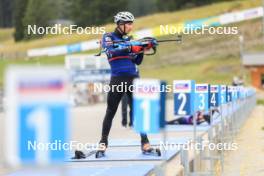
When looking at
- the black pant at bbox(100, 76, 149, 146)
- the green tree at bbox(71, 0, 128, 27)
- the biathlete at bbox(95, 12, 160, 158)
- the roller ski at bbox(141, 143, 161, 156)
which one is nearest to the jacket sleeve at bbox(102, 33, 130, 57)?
the biathlete at bbox(95, 12, 160, 158)

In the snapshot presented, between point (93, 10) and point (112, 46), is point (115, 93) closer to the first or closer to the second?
point (112, 46)

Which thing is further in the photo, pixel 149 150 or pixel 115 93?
pixel 149 150

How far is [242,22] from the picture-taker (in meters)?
78.5

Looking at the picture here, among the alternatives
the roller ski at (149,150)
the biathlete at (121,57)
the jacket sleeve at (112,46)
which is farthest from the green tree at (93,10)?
the jacket sleeve at (112,46)

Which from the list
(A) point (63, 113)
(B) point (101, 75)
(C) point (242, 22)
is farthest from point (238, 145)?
(C) point (242, 22)

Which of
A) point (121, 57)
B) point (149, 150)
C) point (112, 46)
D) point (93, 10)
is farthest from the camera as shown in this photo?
point (93, 10)

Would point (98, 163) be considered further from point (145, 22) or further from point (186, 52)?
point (145, 22)

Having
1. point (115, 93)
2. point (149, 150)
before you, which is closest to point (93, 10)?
point (149, 150)

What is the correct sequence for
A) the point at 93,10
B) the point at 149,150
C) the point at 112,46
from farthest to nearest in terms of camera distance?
the point at 93,10 → the point at 149,150 → the point at 112,46

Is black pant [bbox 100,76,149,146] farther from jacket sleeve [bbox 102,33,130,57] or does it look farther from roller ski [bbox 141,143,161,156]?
jacket sleeve [bbox 102,33,130,57]

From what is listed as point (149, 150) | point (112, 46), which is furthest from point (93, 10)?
point (112, 46)

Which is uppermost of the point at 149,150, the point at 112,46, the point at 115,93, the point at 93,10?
the point at 93,10

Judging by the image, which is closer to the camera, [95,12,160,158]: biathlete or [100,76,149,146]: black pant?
[95,12,160,158]: biathlete

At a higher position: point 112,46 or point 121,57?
point 112,46
